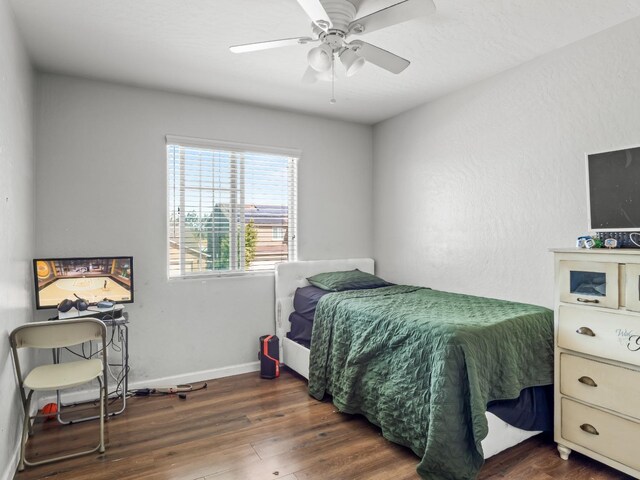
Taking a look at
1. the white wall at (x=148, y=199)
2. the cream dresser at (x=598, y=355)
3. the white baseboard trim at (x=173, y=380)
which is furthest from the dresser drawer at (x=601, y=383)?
the white baseboard trim at (x=173, y=380)

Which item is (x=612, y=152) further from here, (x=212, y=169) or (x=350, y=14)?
(x=212, y=169)

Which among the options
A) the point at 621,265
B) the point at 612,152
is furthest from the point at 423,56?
the point at 621,265

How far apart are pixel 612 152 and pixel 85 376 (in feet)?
11.2

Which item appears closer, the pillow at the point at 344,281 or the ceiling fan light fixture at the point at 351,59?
the ceiling fan light fixture at the point at 351,59

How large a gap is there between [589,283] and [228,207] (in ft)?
9.75

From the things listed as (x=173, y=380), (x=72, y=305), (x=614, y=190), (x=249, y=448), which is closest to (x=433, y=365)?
(x=249, y=448)

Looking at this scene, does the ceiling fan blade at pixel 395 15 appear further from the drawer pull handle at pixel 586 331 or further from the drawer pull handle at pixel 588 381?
the drawer pull handle at pixel 588 381

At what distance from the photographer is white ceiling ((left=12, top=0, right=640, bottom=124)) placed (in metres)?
2.25

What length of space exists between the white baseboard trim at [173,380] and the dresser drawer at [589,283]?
2.79m

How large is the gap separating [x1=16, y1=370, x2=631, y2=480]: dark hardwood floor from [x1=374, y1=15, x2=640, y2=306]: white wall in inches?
47.3

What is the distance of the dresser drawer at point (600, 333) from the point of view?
205 cm

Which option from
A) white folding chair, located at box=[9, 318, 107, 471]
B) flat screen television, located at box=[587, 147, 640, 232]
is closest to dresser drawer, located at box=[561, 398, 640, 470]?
flat screen television, located at box=[587, 147, 640, 232]

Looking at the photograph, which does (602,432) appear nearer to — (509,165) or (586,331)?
(586,331)

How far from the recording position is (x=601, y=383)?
7.14ft
